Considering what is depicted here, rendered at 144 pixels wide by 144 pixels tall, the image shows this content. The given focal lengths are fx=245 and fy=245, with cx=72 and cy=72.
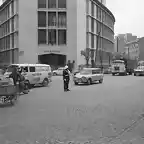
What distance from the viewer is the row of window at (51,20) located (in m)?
48.2

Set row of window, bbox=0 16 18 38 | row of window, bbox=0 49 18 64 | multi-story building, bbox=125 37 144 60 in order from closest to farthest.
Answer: row of window, bbox=0 16 18 38 < row of window, bbox=0 49 18 64 < multi-story building, bbox=125 37 144 60

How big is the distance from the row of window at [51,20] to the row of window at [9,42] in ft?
21.7

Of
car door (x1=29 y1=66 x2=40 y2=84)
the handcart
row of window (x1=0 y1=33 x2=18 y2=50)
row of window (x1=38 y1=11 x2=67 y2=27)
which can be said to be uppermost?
row of window (x1=38 y1=11 x2=67 y2=27)

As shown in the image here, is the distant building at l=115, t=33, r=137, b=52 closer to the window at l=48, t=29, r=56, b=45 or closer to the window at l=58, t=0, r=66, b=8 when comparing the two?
the window at l=58, t=0, r=66, b=8

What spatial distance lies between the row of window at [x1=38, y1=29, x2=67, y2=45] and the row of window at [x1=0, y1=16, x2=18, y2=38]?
6182 mm

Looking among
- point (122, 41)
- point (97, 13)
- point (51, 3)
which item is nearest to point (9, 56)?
point (51, 3)

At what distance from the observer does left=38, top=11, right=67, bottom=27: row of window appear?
158ft

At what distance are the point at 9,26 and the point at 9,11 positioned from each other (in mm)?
3340

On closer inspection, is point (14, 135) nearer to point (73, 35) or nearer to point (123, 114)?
point (123, 114)

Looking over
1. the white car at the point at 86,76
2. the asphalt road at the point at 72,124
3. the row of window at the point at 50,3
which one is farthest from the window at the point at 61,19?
the asphalt road at the point at 72,124

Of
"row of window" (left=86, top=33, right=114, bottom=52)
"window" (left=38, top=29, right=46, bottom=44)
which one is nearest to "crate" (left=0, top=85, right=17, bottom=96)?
"window" (left=38, top=29, right=46, bottom=44)

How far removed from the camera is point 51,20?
1908 inches

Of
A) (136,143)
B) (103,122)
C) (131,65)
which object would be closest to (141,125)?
(103,122)

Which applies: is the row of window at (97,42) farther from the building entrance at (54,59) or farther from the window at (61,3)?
the window at (61,3)
